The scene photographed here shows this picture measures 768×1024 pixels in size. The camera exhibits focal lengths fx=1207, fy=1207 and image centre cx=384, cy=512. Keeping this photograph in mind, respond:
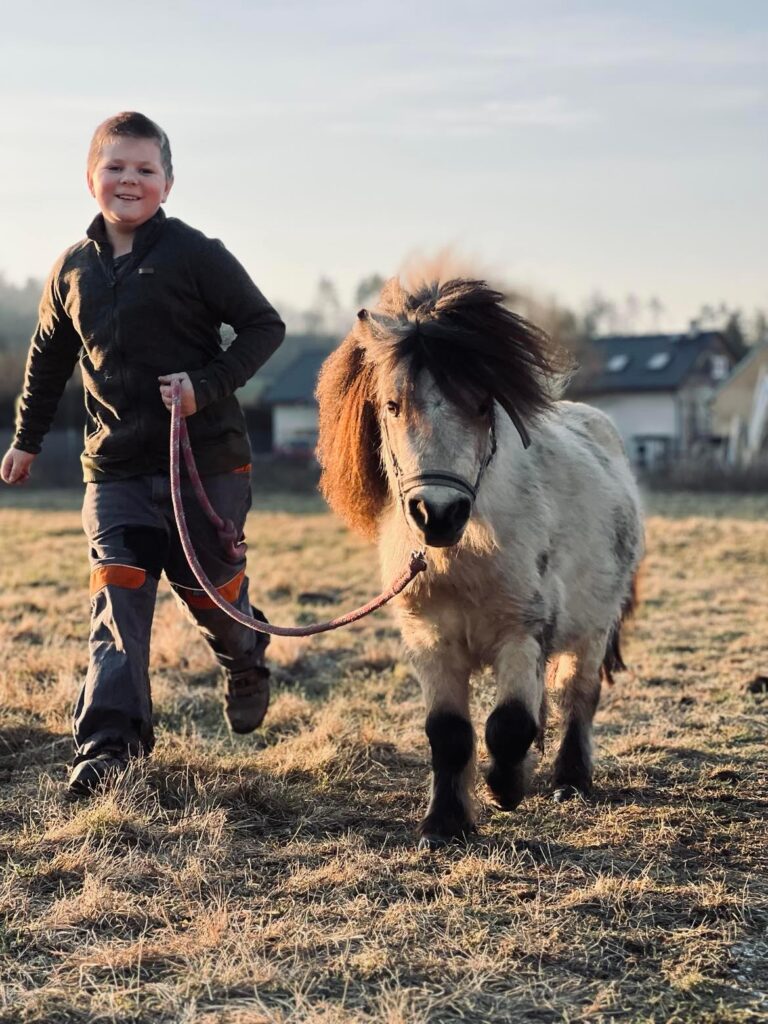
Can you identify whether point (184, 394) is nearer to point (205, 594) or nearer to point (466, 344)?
point (205, 594)

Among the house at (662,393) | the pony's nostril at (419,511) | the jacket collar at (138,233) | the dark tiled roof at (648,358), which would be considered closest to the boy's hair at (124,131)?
the jacket collar at (138,233)

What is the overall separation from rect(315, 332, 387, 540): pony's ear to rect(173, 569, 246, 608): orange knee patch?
61 cm

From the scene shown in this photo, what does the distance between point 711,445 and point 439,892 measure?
164 feet

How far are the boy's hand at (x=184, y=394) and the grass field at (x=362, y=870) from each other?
53.5 inches

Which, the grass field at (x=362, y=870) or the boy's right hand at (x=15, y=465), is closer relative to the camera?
the grass field at (x=362, y=870)

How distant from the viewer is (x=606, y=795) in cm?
479

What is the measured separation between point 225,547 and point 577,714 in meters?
1.68

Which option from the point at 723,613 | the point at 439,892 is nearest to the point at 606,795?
the point at 439,892

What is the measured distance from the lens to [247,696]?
5133mm

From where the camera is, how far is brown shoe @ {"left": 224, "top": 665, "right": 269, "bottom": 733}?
5117 mm

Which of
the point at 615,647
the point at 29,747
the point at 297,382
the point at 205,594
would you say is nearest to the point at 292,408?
the point at 297,382

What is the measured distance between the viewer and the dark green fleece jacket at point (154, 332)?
455cm

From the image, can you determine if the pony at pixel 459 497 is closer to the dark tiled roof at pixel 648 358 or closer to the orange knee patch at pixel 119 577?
the orange knee patch at pixel 119 577

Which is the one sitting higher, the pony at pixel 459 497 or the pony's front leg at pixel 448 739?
the pony at pixel 459 497
